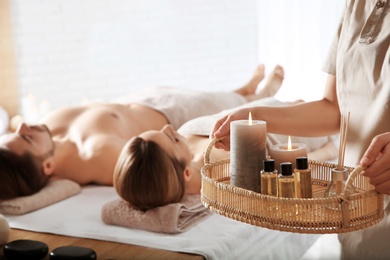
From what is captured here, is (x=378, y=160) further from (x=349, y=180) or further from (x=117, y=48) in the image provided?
(x=117, y=48)

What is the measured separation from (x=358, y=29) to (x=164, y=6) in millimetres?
3610

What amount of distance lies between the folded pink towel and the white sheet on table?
0.02 metres

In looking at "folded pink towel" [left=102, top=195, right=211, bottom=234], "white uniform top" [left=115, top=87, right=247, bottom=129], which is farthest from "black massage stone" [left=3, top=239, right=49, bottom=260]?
"white uniform top" [left=115, top=87, right=247, bottom=129]

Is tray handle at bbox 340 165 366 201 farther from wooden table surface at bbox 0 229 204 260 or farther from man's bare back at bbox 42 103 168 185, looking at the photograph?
man's bare back at bbox 42 103 168 185

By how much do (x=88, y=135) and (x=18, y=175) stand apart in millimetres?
419

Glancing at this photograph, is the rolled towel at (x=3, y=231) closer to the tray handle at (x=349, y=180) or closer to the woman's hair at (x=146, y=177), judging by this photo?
the woman's hair at (x=146, y=177)

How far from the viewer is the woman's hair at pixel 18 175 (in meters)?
2.61

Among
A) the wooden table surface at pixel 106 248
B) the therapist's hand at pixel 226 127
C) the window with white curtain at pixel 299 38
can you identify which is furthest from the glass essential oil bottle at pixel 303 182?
the window with white curtain at pixel 299 38

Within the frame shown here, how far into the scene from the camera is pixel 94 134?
2965 millimetres

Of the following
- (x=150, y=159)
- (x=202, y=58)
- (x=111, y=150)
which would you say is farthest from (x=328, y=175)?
(x=202, y=58)

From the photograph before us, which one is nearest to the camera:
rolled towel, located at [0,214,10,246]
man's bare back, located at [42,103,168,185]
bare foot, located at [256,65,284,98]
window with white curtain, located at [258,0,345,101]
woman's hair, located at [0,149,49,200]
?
rolled towel, located at [0,214,10,246]

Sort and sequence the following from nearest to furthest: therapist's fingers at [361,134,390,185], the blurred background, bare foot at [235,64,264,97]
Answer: therapist's fingers at [361,134,390,185] < bare foot at [235,64,264,97] < the blurred background

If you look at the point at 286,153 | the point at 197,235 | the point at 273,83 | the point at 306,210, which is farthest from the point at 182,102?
the point at 306,210

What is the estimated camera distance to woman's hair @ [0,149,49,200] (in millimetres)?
2609
